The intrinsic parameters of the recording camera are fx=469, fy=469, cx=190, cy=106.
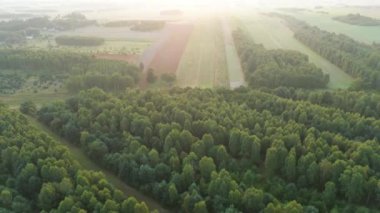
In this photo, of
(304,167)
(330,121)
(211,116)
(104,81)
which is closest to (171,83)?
(104,81)

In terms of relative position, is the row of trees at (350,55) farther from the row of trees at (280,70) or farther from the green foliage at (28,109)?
the green foliage at (28,109)

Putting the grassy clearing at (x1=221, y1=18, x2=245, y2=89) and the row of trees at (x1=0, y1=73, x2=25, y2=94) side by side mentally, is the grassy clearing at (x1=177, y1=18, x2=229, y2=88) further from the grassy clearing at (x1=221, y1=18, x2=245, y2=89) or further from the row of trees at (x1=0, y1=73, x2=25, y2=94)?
the row of trees at (x1=0, y1=73, x2=25, y2=94)

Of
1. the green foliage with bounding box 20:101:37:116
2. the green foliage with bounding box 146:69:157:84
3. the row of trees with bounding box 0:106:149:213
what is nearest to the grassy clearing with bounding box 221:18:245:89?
the green foliage with bounding box 146:69:157:84

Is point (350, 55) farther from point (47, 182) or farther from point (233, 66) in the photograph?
point (47, 182)

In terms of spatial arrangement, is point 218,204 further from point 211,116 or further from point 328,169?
point 211,116

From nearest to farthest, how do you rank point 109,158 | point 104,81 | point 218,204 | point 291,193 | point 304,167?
point 218,204, point 291,193, point 304,167, point 109,158, point 104,81

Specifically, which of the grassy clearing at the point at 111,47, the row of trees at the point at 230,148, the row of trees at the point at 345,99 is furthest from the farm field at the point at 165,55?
the row of trees at the point at 230,148
